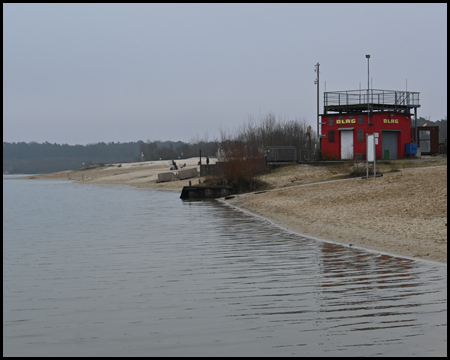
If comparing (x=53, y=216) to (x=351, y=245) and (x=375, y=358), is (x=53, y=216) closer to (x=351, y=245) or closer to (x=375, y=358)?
(x=351, y=245)

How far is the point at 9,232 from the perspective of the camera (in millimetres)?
19797

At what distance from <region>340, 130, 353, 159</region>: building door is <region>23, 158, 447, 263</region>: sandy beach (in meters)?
18.7

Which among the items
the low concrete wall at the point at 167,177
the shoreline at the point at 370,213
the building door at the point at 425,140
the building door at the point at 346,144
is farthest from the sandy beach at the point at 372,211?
the low concrete wall at the point at 167,177

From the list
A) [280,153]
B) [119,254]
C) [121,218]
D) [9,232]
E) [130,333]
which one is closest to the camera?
[130,333]

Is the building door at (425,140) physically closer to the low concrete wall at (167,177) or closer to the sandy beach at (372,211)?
the low concrete wall at (167,177)

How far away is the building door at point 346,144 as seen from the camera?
49562 mm

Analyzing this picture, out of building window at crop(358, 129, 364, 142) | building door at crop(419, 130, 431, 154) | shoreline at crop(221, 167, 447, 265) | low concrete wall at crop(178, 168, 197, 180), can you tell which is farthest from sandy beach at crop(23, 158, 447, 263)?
building door at crop(419, 130, 431, 154)

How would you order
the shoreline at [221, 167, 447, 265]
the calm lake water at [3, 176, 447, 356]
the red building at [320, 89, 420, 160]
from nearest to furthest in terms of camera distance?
1. the calm lake water at [3, 176, 447, 356]
2. the shoreline at [221, 167, 447, 265]
3. the red building at [320, 89, 420, 160]

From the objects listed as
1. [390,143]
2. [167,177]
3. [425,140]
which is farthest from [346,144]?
[167,177]

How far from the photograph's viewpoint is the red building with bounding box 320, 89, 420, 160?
48844 millimetres

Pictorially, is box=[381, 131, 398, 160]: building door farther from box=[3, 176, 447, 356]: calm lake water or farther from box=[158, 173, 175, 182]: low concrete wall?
box=[3, 176, 447, 356]: calm lake water

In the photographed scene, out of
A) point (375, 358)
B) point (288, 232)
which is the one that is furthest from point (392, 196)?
point (375, 358)

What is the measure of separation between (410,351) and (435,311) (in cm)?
167

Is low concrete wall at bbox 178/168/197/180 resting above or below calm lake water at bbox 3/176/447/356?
above
